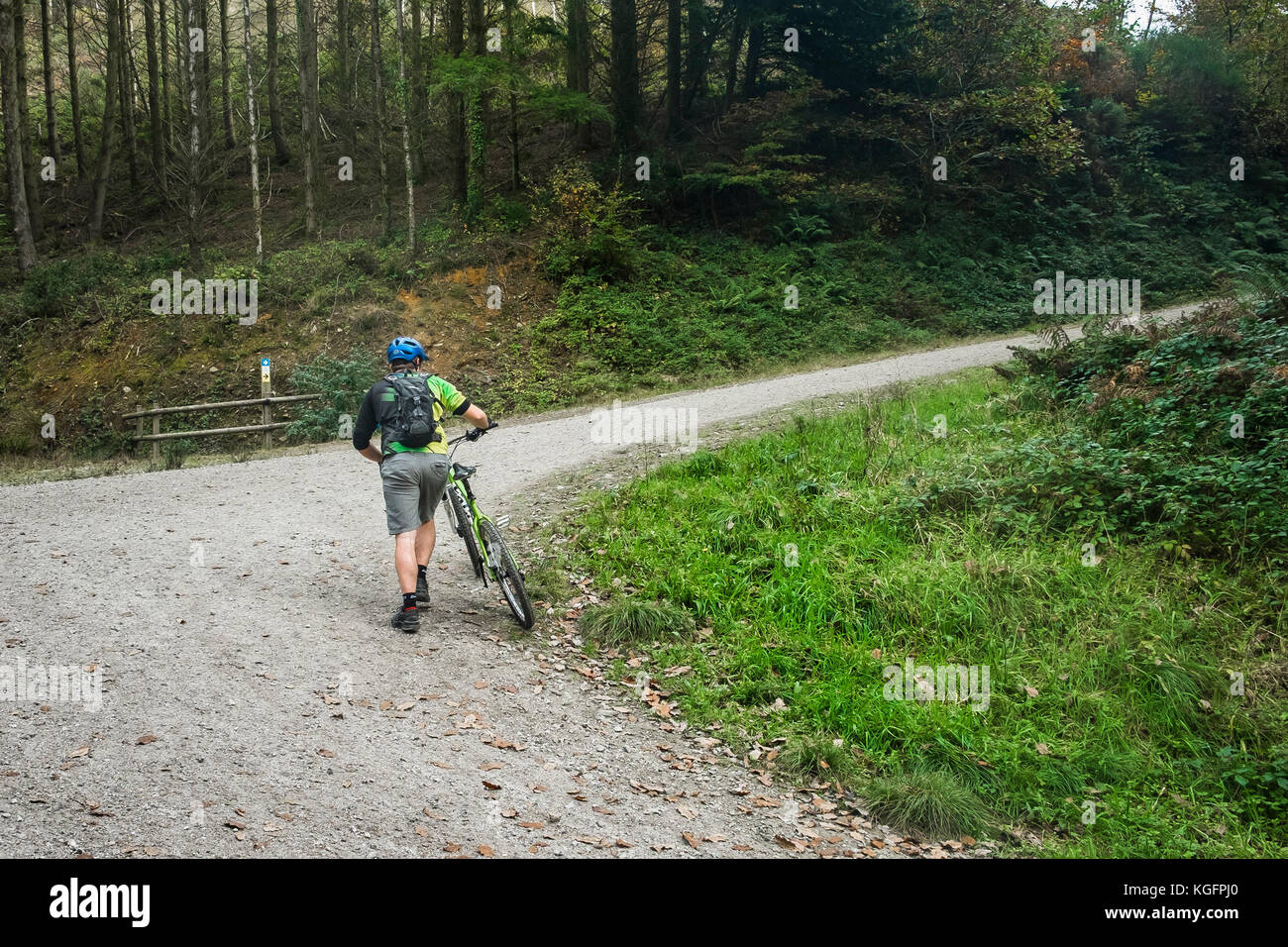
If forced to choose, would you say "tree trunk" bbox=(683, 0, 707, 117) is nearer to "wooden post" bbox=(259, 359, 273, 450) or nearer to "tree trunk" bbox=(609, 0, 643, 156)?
"tree trunk" bbox=(609, 0, 643, 156)

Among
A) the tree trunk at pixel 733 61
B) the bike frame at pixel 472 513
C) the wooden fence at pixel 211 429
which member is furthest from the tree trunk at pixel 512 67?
the bike frame at pixel 472 513

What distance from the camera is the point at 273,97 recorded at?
3058 centimetres

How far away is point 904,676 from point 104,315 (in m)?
21.8

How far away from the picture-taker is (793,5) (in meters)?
24.8

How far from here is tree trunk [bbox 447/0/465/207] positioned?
888 inches

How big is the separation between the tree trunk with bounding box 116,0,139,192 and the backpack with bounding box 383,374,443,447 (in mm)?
27329

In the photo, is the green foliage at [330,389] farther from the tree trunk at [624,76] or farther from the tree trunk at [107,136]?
the tree trunk at [107,136]

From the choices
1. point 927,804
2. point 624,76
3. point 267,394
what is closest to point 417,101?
point 624,76

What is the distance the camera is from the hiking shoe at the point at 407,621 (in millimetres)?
6992

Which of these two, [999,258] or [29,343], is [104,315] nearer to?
[29,343]

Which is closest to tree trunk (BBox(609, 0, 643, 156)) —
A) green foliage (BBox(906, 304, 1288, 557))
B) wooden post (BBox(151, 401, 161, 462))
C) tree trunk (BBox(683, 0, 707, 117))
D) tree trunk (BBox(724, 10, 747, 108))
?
tree trunk (BBox(683, 0, 707, 117))

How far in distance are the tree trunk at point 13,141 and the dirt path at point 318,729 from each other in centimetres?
1858

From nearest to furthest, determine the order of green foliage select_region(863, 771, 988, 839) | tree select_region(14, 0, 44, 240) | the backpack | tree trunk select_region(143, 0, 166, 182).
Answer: green foliage select_region(863, 771, 988, 839) < the backpack < tree select_region(14, 0, 44, 240) < tree trunk select_region(143, 0, 166, 182)
